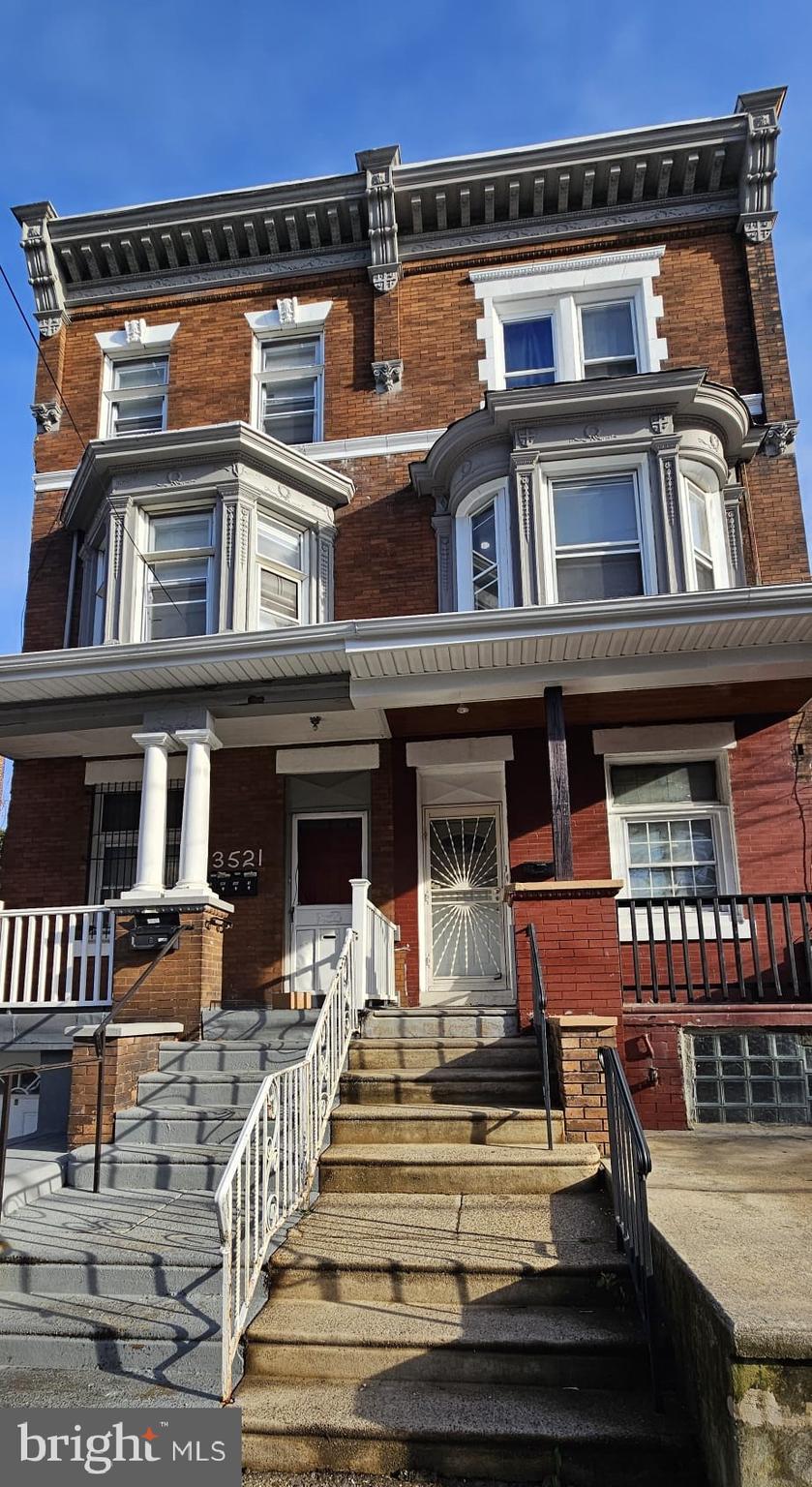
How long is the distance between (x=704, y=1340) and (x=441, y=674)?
6774mm

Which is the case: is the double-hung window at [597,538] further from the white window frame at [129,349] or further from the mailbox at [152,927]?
the white window frame at [129,349]

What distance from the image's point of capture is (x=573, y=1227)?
575 centimetres

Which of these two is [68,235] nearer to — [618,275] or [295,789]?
[618,275]

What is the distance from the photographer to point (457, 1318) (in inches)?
196

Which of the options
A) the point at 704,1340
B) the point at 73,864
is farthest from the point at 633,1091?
the point at 73,864

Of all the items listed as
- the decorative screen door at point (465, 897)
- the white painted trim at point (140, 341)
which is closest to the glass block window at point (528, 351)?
the white painted trim at point (140, 341)

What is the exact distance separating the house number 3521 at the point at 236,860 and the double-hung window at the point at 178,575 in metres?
2.57

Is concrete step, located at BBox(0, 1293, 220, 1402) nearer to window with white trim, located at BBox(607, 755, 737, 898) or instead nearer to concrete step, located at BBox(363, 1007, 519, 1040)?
concrete step, located at BBox(363, 1007, 519, 1040)

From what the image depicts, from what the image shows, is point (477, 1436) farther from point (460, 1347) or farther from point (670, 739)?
point (670, 739)

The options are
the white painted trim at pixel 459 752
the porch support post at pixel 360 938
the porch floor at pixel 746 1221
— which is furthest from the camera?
the white painted trim at pixel 459 752

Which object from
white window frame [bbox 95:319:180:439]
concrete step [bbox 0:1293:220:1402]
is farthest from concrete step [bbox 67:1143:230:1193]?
white window frame [bbox 95:319:180:439]

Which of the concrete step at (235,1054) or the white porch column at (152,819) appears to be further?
the white porch column at (152,819)

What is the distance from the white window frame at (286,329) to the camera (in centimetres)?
1417

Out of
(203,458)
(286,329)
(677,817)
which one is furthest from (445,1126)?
(286,329)
